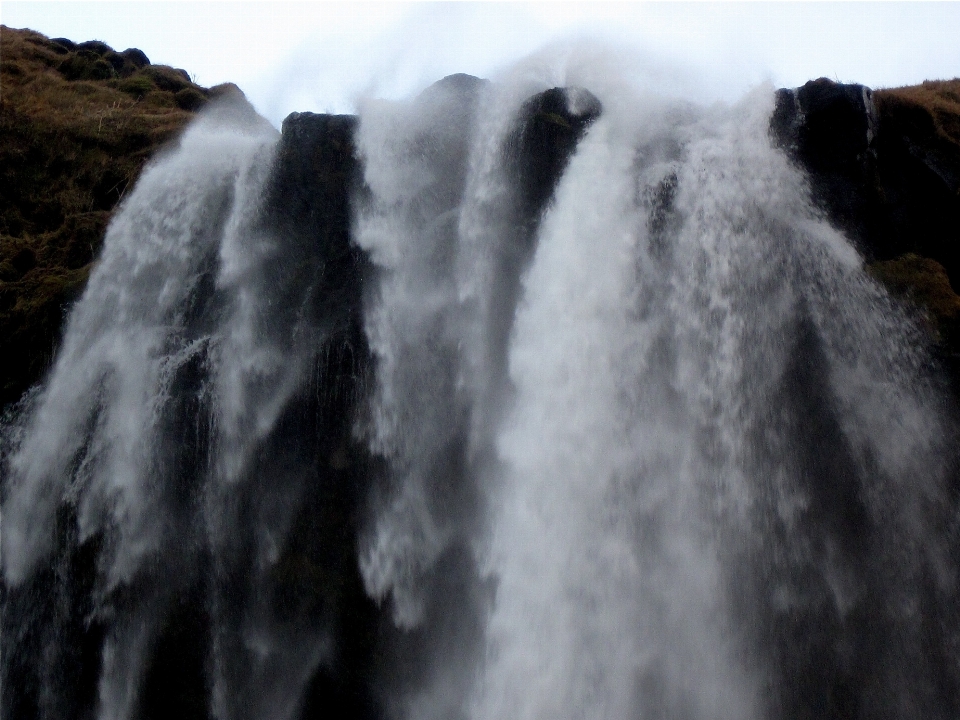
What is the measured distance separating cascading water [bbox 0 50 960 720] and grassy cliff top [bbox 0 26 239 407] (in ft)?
3.14

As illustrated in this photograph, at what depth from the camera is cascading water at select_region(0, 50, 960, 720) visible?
10641 millimetres

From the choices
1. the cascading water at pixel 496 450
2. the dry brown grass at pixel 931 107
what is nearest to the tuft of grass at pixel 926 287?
the cascading water at pixel 496 450

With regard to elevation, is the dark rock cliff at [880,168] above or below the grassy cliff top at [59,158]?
above

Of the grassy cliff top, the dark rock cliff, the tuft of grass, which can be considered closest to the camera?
the tuft of grass

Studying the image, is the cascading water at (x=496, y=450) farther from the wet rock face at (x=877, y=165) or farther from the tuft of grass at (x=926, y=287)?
the wet rock face at (x=877, y=165)

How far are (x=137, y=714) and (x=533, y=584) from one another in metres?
6.44

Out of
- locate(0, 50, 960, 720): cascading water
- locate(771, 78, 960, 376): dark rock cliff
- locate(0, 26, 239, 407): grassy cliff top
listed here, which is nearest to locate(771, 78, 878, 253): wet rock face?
locate(771, 78, 960, 376): dark rock cliff

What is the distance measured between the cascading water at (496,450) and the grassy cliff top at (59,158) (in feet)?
3.14

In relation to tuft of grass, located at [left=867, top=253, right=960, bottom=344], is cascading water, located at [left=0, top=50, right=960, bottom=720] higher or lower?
lower

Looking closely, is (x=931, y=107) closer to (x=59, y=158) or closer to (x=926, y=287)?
(x=926, y=287)

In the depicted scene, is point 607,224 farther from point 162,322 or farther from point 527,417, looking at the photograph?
point 162,322

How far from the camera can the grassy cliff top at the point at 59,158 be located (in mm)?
14906

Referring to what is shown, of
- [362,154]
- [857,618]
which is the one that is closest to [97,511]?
[362,154]

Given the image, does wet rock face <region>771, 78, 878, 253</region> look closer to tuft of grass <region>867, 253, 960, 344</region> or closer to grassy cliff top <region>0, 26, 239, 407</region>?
tuft of grass <region>867, 253, 960, 344</region>
